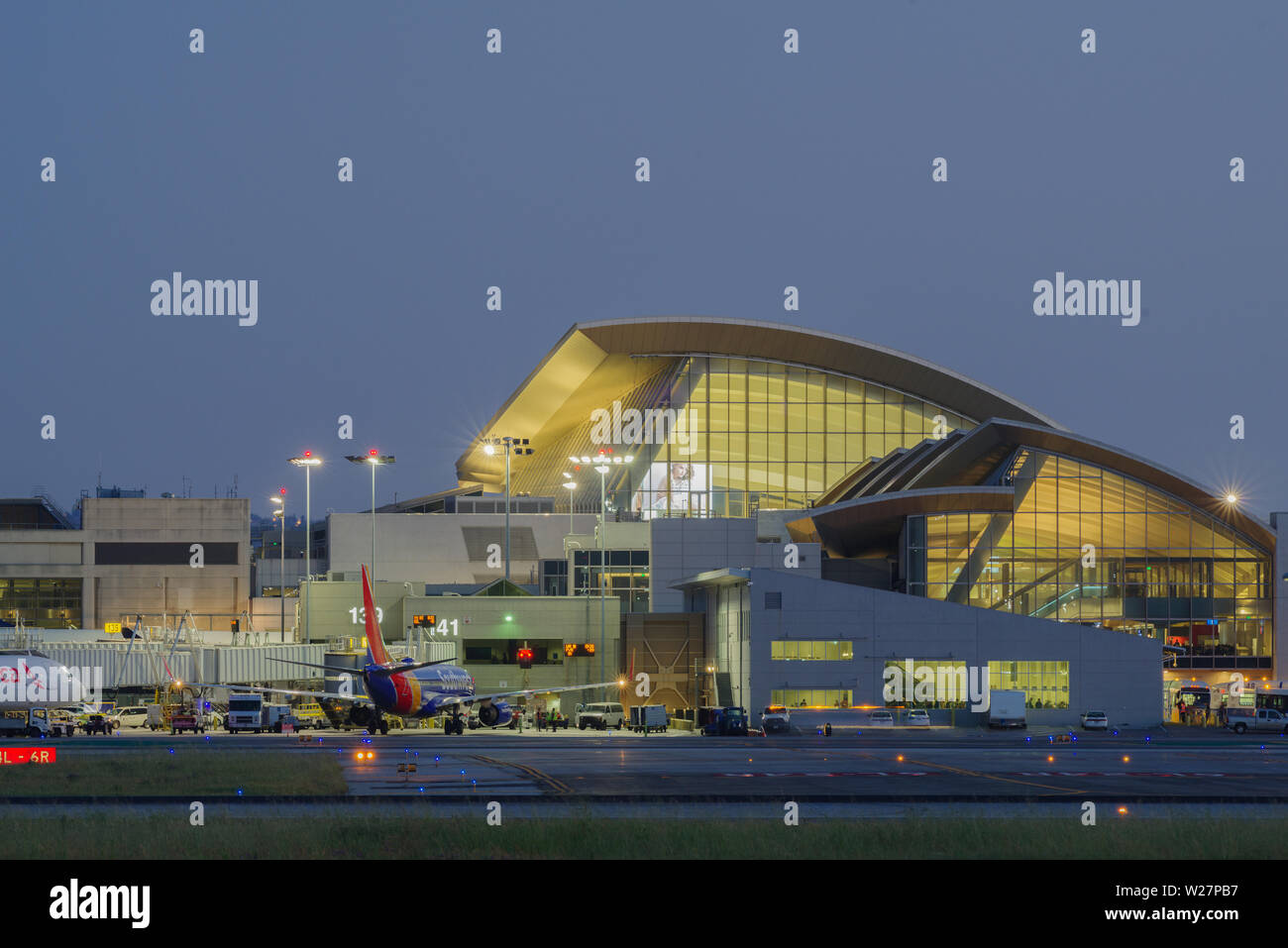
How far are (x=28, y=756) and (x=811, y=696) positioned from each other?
45099mm

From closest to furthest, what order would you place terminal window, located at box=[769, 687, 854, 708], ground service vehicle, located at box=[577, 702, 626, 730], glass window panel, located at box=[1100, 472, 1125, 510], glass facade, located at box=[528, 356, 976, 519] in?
1. ground service vehicle, located at box=[577, 702, 626, 730]
2. terminal window, located at box=[769, 687, 854, 708]
3. glass window panel, located at box=[1100, 472, 1125, 510]
4. glass facade, located at box=[528, 356, 976, 519]

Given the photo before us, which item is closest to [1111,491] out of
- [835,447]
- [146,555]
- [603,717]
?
[835,447]

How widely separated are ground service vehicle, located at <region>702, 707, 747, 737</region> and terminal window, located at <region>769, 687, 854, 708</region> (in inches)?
380

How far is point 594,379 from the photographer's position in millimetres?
139750

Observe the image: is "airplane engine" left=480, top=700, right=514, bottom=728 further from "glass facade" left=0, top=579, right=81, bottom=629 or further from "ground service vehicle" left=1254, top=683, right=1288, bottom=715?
"glass facade" left=0, top=579, right=81, bottom=629

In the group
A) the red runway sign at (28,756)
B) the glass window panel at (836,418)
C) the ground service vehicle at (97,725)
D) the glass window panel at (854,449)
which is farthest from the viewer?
the glass window panel at (836,418)

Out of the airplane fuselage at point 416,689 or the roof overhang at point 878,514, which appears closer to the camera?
the airplane fuselage at point 416,689

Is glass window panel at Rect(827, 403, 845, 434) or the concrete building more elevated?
glass window panel at Rect(827, 403, 845, 434)

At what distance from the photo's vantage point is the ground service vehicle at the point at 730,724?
2844 inches

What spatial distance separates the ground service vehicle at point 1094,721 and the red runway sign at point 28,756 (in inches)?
2078

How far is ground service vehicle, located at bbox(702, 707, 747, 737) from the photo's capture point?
237 feet

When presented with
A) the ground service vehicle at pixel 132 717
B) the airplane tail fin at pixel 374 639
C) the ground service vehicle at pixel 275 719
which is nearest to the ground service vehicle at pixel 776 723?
the airplane tail fin at pixel 374 639

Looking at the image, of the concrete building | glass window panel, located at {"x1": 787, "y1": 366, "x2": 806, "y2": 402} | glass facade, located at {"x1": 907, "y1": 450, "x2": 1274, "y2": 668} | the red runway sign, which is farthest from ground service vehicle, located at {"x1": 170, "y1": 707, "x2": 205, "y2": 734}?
glass window panel, located at {"x1": 787, "y1": 366, "x2": 806, "y2": 402}

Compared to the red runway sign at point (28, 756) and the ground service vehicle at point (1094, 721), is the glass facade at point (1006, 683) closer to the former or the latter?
the ground service vehicle at point (1094, 721)
